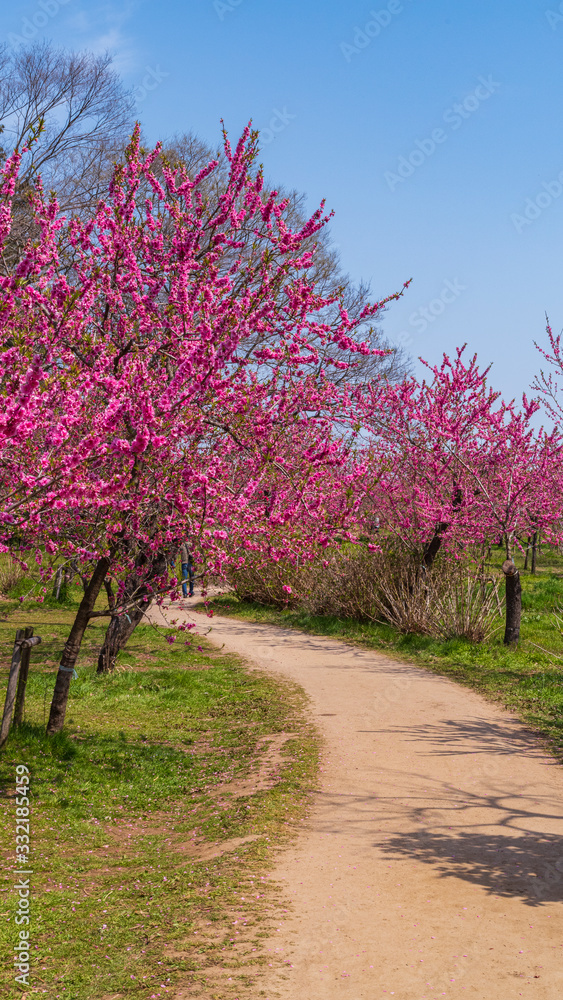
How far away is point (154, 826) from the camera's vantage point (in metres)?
6.34

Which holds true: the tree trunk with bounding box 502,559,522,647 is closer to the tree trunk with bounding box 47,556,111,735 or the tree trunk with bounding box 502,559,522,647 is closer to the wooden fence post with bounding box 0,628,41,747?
the tree trunk with bounding box 47,556,111,735

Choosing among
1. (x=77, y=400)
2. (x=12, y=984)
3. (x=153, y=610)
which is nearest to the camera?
(x=12, y=984)

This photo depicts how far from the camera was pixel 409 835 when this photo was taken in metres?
5.57

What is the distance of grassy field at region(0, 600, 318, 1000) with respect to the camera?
3.96 m

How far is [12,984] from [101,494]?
3040 millimetres

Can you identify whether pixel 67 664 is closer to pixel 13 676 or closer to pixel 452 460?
pixel 13 676

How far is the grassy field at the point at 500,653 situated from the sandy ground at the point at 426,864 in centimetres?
58

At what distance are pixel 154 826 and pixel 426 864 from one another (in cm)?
243

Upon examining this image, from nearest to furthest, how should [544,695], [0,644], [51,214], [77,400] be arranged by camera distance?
[77,400]
[51,214]
[544,695]
[0,644]

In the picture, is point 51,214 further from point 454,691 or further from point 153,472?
point 454,691

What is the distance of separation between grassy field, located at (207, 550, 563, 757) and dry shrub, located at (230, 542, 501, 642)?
0.77ft

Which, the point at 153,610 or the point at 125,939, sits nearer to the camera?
the point at 125,939

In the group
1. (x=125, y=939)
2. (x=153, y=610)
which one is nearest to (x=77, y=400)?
(x=125, y=939)

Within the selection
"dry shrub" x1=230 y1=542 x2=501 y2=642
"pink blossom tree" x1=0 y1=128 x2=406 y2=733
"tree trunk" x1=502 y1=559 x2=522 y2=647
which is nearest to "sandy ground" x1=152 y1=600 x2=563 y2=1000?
"pink blossom tree" x1=0 y1=128 x2=406 y2=733
